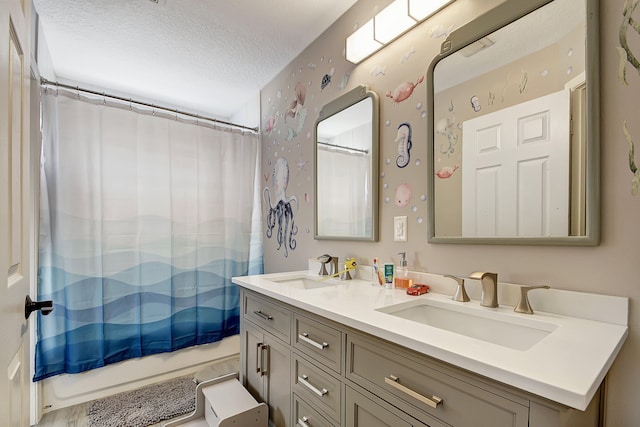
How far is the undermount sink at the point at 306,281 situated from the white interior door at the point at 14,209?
106cm

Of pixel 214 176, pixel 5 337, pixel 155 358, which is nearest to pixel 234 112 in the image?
pixel 214 176

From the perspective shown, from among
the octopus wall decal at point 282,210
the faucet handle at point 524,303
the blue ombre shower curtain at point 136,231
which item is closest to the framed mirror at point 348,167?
the octopus wall decal at point 282,210

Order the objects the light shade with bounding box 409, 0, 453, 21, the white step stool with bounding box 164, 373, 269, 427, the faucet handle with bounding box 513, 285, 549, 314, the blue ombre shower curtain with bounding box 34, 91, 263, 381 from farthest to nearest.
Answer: the blue ombre shower curtain with bounding box 34, 91, 263, 381
the white step stool with bounding box 164, 373, 269, 427
the light shade with bounding box 409, 0, 453, 21
the faucet handle with bounding box 513, 285, 549, 314

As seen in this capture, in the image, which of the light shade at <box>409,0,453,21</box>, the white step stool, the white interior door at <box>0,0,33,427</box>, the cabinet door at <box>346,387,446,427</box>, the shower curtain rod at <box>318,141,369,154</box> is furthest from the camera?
the shower curtain rod at <box>318,141,369,154</box>

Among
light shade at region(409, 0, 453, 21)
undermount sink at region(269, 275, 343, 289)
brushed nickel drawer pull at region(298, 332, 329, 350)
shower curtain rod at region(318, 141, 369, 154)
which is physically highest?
light shade at region(409, 0, 453, 21)

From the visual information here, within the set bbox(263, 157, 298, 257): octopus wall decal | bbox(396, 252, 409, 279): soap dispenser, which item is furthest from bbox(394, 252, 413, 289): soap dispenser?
bbox(263, 157, 298, 257): octopus wall decal

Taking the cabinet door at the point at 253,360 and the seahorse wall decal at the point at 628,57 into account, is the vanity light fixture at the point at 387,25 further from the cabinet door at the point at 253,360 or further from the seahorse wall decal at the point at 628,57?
the cabinet door at the point at 253,360

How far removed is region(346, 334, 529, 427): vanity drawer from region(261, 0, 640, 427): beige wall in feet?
1.55

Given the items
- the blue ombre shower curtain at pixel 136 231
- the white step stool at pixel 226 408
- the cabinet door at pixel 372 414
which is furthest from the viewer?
the blue ombre shower curtain at pixel 136 231

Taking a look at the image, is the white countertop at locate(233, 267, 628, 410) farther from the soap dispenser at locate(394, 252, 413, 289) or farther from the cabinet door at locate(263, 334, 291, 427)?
the cabinet door at locate(263, 334, 291, 427)

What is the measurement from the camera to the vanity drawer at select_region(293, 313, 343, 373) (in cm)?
102

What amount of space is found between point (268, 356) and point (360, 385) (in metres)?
0.65

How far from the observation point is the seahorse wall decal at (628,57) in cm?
81

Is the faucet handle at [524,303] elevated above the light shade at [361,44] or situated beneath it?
situated beneath
